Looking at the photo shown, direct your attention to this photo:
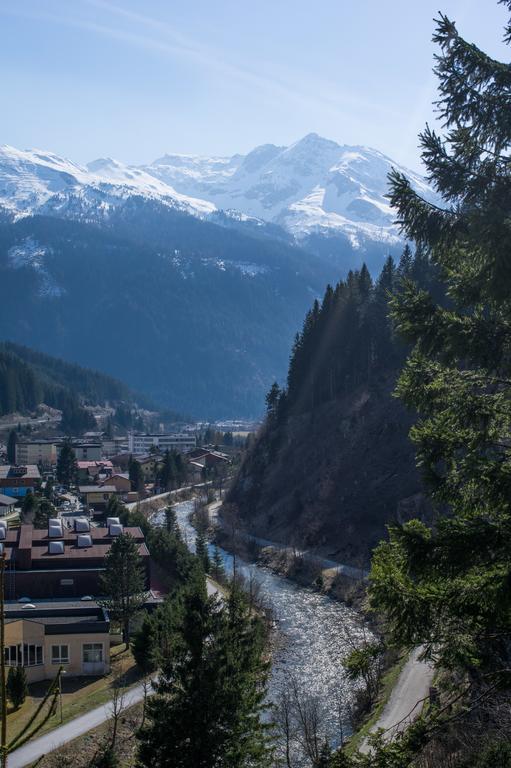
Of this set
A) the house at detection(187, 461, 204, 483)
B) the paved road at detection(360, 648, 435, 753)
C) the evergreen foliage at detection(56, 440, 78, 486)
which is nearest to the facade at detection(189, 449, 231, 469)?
the house at detection(187, 461, 204, 483)

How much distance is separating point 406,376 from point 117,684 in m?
29.4

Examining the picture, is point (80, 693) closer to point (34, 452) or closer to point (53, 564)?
point (53, 564)

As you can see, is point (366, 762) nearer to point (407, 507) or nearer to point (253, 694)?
point (253, 694)

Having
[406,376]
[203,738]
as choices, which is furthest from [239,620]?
[406,376]

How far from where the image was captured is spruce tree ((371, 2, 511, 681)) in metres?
9.16

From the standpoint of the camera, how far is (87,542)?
52.8 metres

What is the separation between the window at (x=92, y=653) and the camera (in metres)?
37.9

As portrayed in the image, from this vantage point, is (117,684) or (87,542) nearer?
(117,684)

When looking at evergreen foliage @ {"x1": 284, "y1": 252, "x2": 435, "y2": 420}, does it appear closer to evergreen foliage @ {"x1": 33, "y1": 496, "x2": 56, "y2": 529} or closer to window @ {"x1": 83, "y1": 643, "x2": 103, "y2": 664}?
evergreen foliage @ {"x1": 33, "y1": 496, "x2": 56, "y2": 529}

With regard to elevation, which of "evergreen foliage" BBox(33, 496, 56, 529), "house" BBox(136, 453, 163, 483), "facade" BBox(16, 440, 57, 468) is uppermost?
"evergreen foliage" BBox(33, 496, 56, 529)

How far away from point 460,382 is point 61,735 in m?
24.9

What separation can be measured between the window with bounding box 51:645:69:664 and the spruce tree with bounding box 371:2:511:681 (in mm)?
30703

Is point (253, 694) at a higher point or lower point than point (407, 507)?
higher

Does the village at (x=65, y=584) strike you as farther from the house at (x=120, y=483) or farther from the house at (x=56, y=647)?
the house at (x=120, y=483)
